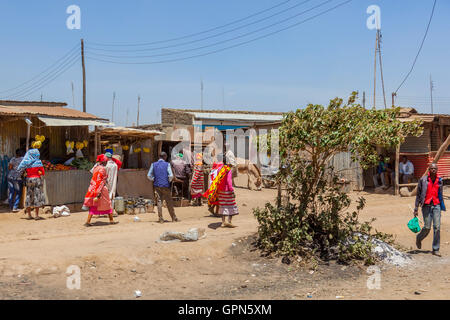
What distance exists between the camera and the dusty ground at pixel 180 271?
19.8 feet

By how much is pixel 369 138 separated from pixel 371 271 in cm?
223

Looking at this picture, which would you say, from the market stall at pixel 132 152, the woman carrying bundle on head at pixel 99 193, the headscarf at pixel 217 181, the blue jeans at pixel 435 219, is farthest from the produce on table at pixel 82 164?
the blue jeans at pixel 435 219

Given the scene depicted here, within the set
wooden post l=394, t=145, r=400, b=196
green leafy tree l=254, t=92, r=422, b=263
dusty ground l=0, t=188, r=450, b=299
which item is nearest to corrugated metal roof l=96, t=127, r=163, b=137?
dusty ground l=0, t=188, r=450, b=299

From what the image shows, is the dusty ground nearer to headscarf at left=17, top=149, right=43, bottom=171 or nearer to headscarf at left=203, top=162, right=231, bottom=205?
headscarf at left=203, top=162, right=231, bottom=205

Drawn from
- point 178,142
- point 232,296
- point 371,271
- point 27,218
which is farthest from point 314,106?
point 178,142

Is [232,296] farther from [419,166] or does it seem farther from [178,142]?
[419,166]

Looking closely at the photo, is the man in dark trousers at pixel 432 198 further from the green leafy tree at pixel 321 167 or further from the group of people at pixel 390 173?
the group of people at pixel 390 173

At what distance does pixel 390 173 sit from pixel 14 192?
546 inches

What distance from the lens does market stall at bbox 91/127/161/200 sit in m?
13.2

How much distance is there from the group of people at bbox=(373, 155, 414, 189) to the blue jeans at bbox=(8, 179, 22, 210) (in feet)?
41.2

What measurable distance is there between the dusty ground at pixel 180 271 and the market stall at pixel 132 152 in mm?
3799

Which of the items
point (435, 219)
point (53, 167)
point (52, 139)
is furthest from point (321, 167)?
point (52, 139)

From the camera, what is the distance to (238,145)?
66.0 feet
